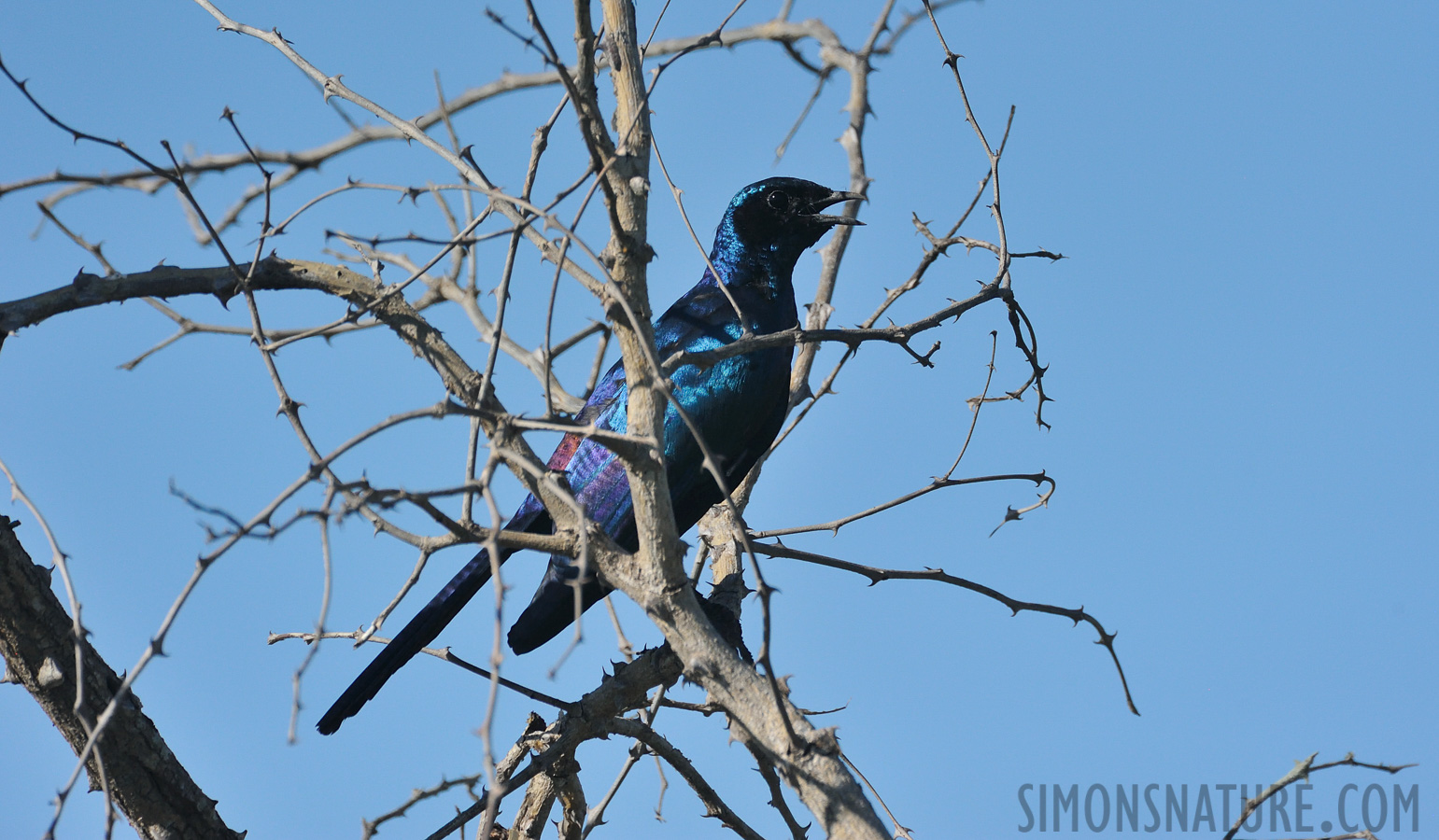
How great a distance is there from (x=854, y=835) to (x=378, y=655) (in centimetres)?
177

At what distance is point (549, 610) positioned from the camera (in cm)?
362

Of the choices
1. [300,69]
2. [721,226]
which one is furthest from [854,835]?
[721,226]

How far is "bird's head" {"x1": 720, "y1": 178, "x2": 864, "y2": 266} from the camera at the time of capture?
4332mm

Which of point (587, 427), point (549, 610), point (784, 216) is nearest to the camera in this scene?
point (587, 427)

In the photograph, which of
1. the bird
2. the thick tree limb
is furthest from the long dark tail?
the thick tree limb

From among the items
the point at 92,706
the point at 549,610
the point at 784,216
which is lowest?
the point at 92,706

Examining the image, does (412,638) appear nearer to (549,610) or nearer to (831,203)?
(549,610)

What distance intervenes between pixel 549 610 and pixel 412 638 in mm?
441

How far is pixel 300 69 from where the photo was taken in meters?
2.71

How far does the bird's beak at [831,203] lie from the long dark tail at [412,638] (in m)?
1.86

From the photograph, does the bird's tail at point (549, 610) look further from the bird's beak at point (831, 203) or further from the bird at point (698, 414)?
the bird's beak at point (831, 203)

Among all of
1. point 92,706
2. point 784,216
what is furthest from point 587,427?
point 784,216

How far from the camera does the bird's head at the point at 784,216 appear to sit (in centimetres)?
433

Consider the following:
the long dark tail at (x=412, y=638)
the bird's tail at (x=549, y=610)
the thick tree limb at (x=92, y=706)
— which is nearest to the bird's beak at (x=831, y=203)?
the bird's tail at (x=549, y=610)
